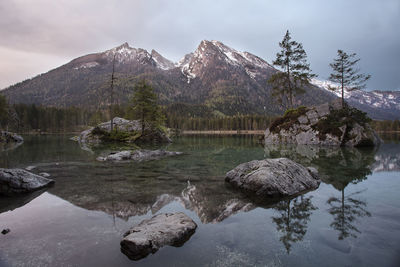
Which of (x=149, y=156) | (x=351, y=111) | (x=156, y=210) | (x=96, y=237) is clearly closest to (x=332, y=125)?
(x=351, y=111)

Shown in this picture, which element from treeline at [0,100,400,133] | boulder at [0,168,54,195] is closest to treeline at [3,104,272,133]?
treeline at [0,100,400,133]

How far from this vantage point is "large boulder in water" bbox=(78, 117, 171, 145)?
142 feet

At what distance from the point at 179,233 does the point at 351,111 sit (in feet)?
127

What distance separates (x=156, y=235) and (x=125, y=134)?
41.0m

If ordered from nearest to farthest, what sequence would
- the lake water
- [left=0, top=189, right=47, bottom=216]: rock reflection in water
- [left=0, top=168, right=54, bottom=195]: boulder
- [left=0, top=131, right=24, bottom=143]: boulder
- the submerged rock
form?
the lake water → the submerged rock → [left=0, top=189, right=47, bottom=216]: rock reflection in water → [left=0, top=168, right=54, bottom=195]: boulder → [left=0, top=131, right=24, bottom=143]: boulder

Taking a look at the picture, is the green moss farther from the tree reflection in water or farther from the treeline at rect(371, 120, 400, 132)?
the treeline at rect(371, 120, 400, 132)

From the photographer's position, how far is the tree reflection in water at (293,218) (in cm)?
549

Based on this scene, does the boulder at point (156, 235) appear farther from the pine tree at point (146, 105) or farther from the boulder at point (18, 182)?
the pine tree at point (146, 105)

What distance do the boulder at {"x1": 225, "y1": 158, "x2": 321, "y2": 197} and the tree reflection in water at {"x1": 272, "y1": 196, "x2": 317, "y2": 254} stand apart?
0.75 m

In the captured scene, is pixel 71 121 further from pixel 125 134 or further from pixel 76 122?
pixel 125 134

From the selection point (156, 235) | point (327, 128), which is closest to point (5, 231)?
point (156, 235)

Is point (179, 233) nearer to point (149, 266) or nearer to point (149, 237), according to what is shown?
point (149, 237)

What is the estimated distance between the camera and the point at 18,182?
9.51 m

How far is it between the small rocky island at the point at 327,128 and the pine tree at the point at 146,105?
72.8 ft
